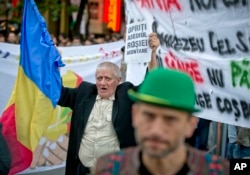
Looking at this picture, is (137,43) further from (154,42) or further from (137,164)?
(137,164)

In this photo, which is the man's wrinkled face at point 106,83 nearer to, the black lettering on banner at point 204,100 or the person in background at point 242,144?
the black lettering on banner at point 204,100

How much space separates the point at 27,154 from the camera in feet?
19.8

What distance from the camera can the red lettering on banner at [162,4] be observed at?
5344mm

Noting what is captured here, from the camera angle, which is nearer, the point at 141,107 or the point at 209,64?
the point at 141,107

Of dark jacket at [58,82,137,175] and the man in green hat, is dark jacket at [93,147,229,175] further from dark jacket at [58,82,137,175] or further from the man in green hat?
dark jacket at [58,82,137,175]

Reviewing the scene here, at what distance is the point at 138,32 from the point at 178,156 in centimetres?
381

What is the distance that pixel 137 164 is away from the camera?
2.48m

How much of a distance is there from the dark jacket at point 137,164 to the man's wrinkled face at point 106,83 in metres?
2.44

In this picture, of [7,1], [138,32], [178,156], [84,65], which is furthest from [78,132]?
[7,1]

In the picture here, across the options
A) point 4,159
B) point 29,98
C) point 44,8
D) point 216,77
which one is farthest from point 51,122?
point 44,8

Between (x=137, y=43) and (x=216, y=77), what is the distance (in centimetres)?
135

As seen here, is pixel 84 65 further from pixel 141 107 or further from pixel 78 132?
pixel 141 107

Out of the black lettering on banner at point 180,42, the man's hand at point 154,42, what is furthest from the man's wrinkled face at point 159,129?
the man's hand at point 154,42

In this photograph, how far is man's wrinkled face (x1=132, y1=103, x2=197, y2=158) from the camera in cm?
231
